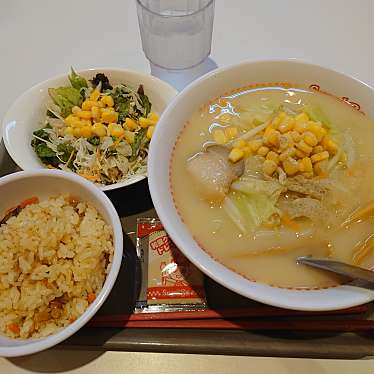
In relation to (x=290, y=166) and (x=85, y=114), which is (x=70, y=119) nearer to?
(x=85, y=114)

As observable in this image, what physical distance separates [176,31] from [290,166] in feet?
3.34

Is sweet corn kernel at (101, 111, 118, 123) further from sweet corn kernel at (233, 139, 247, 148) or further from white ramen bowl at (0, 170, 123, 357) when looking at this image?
sweet corn kernel at (233, 139, 247, 148)

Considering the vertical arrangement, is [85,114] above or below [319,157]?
below

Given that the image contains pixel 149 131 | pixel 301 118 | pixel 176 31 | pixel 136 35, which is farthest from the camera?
pixel 136 35

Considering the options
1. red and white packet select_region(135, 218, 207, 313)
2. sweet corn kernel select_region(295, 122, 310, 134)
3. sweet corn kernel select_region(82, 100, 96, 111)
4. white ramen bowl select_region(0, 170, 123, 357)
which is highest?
sweet corn kernel select_region(295, 122, 310, 134)

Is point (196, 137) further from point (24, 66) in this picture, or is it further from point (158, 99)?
point (24, 66)

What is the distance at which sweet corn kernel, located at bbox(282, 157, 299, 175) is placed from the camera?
4.57ft

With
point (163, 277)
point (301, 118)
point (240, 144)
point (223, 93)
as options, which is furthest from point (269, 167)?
point (163, 277)

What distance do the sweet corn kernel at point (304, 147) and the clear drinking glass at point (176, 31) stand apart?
0.92 metres

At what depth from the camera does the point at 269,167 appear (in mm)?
1407

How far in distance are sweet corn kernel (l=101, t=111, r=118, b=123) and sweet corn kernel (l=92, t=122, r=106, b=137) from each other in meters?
0.04

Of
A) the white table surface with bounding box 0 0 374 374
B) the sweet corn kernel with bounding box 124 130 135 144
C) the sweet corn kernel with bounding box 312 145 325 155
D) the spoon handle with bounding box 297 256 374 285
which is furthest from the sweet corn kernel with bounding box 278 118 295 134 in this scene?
the white table surface with bounding box 0 0 374 374

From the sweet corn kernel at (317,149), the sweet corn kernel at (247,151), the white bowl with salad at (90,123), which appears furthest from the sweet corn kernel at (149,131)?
the sweet corn kernel at (317,149)

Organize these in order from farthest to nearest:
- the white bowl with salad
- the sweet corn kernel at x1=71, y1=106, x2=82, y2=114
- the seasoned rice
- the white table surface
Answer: the white table surface < the sweet corn kernel at x1=71, y1=106, x2=82, y2=114 < the white bowl with salad < the seasoned rice
